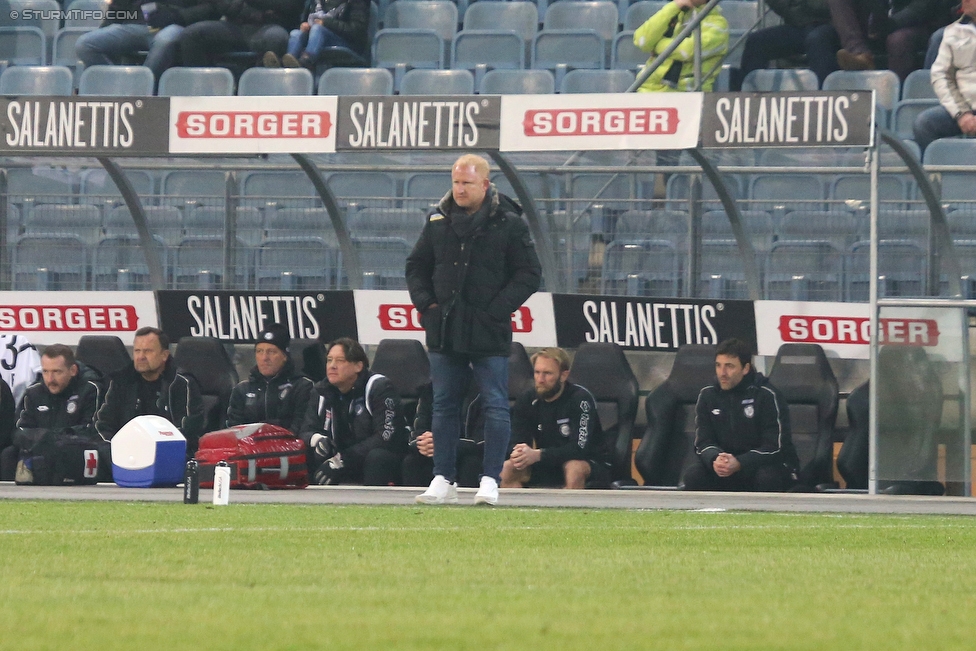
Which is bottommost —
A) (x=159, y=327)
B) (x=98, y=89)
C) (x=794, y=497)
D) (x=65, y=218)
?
(x=794, y=497)

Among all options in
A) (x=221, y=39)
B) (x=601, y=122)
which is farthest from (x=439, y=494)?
(x=221, y=39)

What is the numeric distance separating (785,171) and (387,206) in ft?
10.2

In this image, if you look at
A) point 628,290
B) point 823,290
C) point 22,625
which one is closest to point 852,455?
point 823,290

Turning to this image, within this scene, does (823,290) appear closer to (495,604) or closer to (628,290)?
(628,290)

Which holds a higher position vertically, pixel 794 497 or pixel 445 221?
pixel 445 221

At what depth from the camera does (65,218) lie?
14.0 metres

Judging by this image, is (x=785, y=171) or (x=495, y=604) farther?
(x=785, y=171)

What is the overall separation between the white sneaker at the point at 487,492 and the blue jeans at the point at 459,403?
2.3 inches

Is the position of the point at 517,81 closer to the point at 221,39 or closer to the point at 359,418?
the point at 221,39

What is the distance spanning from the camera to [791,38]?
16.4 m

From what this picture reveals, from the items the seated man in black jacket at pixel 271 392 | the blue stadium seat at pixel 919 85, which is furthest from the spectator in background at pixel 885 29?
the seated man in black jacket at pixel 271 392

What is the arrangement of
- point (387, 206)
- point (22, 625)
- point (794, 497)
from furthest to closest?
point (387, 206) < point (794, 497) < point (22, 625)

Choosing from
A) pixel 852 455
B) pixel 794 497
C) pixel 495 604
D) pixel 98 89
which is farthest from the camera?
pixel 98 89

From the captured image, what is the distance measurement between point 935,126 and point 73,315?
7.37 m
